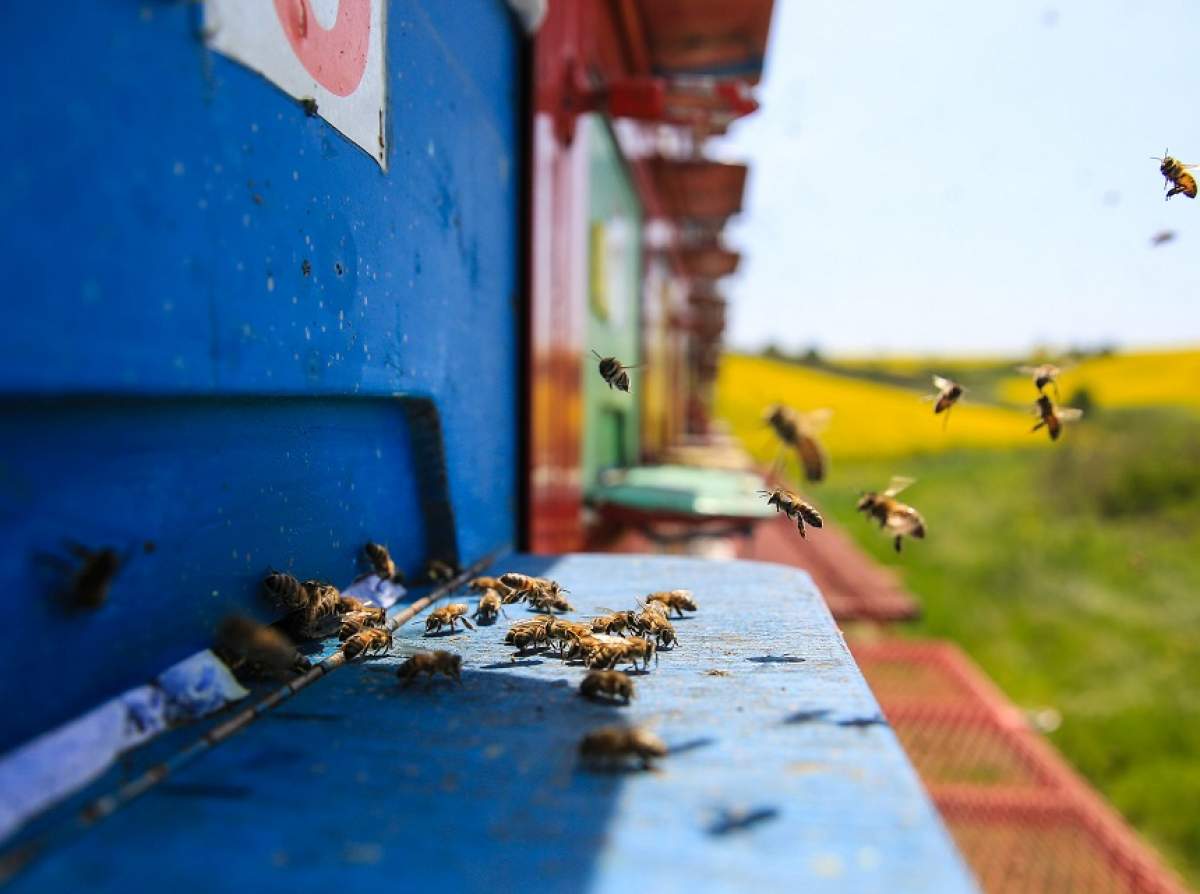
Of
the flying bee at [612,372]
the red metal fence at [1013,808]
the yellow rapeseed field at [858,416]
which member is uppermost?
the flying bee at [612,372]

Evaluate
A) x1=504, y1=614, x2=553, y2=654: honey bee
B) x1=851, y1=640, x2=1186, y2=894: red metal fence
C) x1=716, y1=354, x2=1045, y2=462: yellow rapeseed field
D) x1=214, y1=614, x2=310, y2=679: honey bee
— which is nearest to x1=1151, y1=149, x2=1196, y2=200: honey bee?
x1=504, y1=614, x2=553, y2=654: honey bee

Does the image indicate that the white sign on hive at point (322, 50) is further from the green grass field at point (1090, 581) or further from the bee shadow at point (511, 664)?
the green grass field at point (1090, 581)

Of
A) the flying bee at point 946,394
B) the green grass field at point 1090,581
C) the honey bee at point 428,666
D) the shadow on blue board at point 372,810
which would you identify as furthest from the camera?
the green grass field at point 1090,581

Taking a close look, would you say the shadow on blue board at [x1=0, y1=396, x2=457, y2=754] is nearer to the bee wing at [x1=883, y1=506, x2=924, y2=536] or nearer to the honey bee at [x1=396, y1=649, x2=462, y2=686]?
the honey bee at [x1=396, y1=649, x2=462, y2=686]

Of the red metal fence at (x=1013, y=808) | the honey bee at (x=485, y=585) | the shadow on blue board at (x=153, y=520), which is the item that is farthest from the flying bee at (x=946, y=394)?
the red metal fence at (x=1013, y=808)

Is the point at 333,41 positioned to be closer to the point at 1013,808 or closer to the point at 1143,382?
the point at 1013,808

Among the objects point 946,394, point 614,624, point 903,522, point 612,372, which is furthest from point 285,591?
point 946,394

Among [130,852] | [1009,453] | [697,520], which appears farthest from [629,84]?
[1009,453]
